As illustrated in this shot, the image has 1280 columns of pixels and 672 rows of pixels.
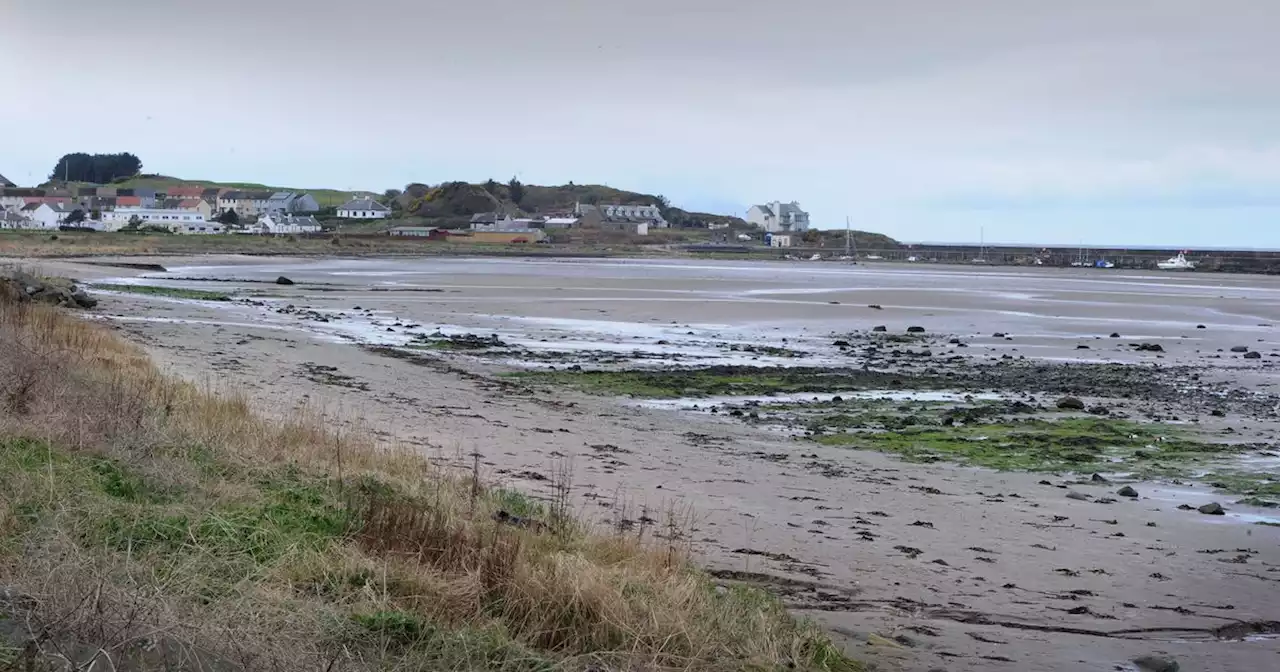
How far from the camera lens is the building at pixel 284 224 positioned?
136 m

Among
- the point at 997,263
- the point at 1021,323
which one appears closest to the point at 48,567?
the point at 1021,323

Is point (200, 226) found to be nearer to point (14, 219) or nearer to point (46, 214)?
point (14, 219)

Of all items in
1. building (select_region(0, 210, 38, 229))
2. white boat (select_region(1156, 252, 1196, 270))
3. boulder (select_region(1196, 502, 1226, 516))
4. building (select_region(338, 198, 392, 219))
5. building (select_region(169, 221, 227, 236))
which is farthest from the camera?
building (select_region(338, 198, 392, 219))

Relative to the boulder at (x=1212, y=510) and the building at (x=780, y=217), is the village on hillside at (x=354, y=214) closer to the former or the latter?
the building at (x=780, y=217)

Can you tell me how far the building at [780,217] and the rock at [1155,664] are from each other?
177 m

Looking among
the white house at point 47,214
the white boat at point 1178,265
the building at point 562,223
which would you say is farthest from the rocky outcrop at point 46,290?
the building at point 562,223

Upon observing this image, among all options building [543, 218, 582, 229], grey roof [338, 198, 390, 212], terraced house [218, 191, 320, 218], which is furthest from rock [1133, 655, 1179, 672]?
grey roof [338, 198, 390, 212]

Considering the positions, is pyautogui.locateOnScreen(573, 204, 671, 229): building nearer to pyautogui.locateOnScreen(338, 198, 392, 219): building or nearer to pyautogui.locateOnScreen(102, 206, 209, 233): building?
pyautogui.locateOnScreen(338, 198, 392, 219): building

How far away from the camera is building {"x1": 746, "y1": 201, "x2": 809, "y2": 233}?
607 ft

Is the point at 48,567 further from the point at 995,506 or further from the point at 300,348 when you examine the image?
the point at 300,348

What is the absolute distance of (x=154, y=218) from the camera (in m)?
149

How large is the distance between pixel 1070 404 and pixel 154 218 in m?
150

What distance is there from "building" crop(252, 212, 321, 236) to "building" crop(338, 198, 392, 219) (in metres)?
13.6

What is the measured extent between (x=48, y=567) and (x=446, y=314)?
29122 millimetres
